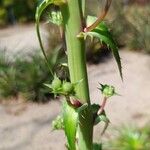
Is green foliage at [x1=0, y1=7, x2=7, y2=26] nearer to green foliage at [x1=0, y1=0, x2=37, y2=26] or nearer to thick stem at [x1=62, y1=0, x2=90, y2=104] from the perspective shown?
green foliage at [x1=0, y1=0, x2=37, y2=26]

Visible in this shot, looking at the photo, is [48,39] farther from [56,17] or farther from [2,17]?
[56,17]

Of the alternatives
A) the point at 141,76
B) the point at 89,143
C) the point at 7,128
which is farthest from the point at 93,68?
the point at 89,143

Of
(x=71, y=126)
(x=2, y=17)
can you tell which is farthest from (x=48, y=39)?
(x=71, y=126)

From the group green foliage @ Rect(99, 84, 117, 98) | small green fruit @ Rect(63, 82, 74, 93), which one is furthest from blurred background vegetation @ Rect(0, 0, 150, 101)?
small green fruit @ Rect(63, 82, 74, 93)

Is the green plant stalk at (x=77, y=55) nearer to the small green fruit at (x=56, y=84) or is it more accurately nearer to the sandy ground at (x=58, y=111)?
the small green fruit at (x=56, y=84)

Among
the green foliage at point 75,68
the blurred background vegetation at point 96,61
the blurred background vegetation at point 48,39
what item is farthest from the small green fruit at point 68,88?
the blurred background vegetation at point 48,39

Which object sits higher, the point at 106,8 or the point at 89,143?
the point at 106,8

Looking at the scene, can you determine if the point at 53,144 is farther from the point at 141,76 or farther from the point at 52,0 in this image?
the point at 52,0

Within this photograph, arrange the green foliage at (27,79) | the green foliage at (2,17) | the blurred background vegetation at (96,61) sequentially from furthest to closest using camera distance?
the green foliage at (2,17), the green foliage at (27,79), the blurred background vegetation at (96,61)
